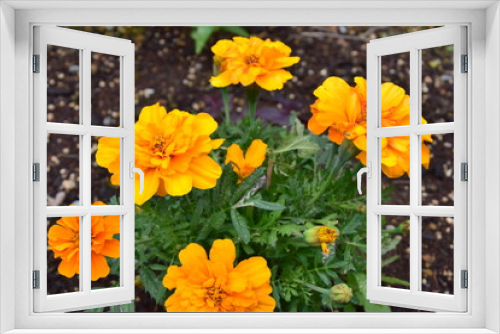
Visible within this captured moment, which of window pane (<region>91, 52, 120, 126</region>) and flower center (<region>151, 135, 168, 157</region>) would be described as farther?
window pane (<region>91, 52, 120, 126</region>)

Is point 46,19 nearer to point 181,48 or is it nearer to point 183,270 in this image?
point 183,270

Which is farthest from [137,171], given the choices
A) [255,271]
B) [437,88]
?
[437,88]

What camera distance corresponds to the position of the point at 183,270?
1.86 metres

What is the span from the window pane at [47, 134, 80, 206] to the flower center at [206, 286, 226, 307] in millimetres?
853

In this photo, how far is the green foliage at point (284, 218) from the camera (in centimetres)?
192

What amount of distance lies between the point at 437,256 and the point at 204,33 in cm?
136

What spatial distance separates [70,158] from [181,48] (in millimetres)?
686

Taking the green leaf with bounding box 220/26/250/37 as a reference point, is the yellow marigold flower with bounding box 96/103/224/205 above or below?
below

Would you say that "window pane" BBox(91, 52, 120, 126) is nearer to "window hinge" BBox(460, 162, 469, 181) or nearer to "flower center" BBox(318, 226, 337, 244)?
"flower center" BBox(318, 226, 337, 244)

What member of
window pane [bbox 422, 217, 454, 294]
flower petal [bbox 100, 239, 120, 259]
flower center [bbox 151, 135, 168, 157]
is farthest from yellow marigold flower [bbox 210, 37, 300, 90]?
window pane [bbox 422, 217, 454, 294]

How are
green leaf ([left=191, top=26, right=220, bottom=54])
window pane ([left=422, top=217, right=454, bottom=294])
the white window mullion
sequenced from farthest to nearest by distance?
green leaf ([left=191, top=26, right=220, bottom=54]) → window pane ([left=422, top=217, right=454, bottom=294]) → the white window mullion

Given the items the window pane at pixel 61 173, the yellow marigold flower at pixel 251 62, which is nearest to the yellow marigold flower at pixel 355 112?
the yellow marigold flower at pixel 251 62

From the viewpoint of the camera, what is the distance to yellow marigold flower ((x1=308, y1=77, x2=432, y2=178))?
1.74 meters

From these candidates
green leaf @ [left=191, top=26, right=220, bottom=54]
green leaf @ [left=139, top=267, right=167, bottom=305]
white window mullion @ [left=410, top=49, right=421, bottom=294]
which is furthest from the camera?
green leaf @ [left=191, top=26, right=220, bottom=54]
